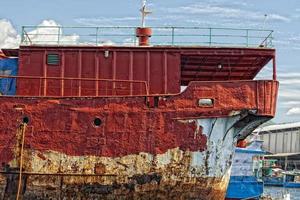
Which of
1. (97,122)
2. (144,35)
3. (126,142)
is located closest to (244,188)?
(144,35)

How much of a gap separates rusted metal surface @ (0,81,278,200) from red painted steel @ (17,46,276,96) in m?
1.18

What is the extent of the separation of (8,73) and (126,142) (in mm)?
4995

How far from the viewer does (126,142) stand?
57.8 feet

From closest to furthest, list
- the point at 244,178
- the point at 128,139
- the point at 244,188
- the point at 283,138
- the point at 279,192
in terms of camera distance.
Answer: the point at 128,139
the point at 244,188
the point at 244,178
the point at 279,192
the point at 283,138

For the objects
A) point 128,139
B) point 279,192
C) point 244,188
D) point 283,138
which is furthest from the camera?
point 283,138

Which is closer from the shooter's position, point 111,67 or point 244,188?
point 111,67

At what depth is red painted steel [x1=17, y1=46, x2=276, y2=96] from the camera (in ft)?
61.6

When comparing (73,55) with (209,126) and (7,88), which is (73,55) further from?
(209,126)

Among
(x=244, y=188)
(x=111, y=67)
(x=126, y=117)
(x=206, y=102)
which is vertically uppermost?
(x=111, y=67)

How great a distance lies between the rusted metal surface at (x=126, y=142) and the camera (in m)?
17.6

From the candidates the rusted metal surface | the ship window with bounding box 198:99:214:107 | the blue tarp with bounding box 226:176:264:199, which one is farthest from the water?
the ship window with bounding box 198:99:214:107

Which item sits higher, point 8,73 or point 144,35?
point 144,35

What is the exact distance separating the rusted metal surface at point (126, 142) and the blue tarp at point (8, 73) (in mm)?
1782

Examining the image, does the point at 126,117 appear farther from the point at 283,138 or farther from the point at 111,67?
the point at 283,138
